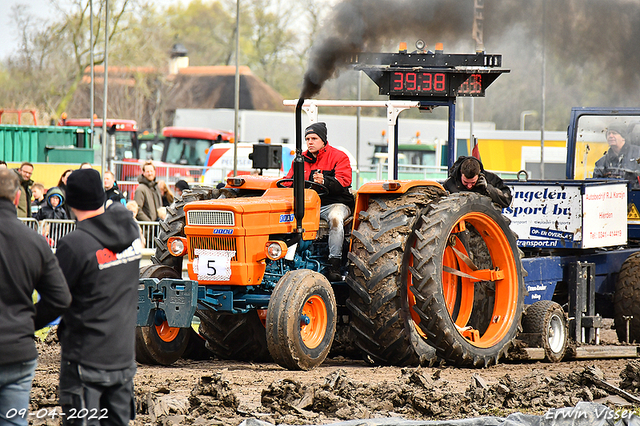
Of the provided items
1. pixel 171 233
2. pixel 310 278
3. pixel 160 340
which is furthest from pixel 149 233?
pixel 310 278

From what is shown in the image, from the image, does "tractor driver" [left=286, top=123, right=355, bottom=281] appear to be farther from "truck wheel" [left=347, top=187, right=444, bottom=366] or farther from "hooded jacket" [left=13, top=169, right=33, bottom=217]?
"hooded jacket" [left=13, top=169, right=33, bottom=217]

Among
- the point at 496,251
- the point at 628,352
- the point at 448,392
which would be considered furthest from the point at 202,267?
the point at 628,352

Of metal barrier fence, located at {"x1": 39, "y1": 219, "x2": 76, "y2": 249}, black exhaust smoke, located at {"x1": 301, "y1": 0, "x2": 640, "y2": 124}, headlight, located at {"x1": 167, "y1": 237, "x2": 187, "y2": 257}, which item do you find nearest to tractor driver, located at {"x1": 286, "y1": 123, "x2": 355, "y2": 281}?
headlight, located at {"x1": 167, "y1": 237, "x2": 187, "y2": 257}

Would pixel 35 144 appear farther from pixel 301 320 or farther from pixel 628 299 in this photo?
pixel 301 320

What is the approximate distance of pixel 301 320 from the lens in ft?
24.1

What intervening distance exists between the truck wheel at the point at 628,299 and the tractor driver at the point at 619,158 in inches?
59.1

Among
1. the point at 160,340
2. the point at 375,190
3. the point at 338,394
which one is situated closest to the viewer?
the point at 338,394

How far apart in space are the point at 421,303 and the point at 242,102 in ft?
177

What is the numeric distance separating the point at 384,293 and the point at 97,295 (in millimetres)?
3631

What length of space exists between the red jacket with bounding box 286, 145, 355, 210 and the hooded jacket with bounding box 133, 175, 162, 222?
6.89 metres

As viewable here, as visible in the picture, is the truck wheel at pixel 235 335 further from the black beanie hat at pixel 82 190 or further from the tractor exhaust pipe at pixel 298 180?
the black beanie hat at pixel 82 190

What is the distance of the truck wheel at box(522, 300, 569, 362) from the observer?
8.98 meters

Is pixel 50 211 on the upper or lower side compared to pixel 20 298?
upper

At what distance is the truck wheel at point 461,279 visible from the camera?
7746 mm
